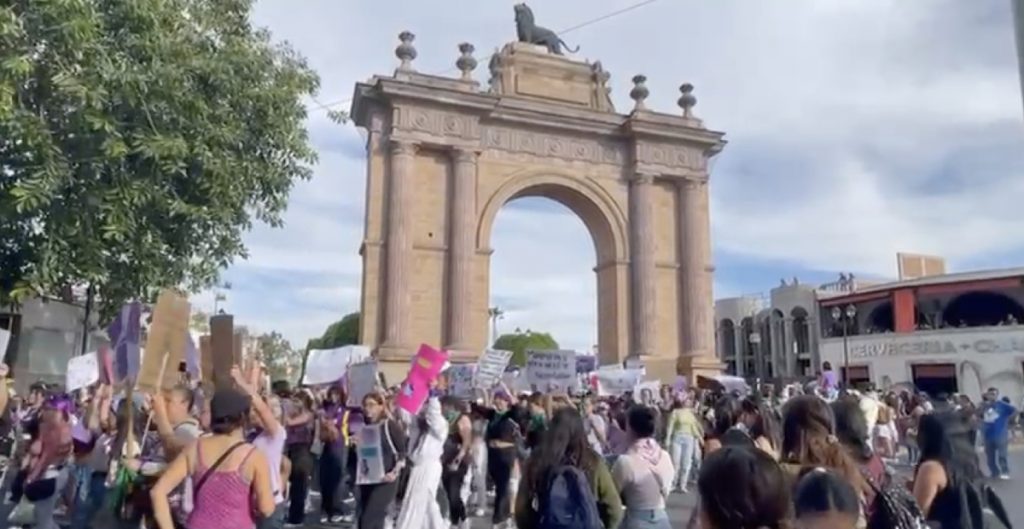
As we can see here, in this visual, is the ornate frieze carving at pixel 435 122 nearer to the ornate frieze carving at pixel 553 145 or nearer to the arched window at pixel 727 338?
the ornate frieze carving at pixel 553 145

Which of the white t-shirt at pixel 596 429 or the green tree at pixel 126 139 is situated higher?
the green tree at pixel 126 139

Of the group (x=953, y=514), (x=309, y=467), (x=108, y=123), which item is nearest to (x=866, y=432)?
(x=953, y=514)

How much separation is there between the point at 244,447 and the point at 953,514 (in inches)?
142

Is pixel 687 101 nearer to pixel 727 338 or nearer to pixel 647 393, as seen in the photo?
pixel 647 393

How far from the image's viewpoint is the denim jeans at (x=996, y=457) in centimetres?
1520

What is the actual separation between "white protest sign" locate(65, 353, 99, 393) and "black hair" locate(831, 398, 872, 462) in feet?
32.5

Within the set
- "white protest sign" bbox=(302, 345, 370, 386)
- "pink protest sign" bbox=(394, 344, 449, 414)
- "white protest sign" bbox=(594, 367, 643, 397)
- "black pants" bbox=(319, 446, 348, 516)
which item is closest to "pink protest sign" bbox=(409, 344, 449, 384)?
"pink protest sign" bbox=(394, 344, 449, 414)

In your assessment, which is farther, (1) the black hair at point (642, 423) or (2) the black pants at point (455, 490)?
(2) the black pants at point (455, 490)

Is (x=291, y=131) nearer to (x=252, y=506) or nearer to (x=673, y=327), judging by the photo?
(x=252, y=506)

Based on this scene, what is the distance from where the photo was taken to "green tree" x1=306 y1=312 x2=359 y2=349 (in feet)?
222

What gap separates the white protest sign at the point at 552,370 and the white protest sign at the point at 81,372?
7.93 m

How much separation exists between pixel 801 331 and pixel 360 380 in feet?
163

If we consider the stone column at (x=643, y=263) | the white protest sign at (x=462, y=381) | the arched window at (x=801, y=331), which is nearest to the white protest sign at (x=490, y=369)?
the white protest sign at (x=462, y=381)

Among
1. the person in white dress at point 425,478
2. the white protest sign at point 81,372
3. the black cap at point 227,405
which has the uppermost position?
the white protest sign at point 81,372
